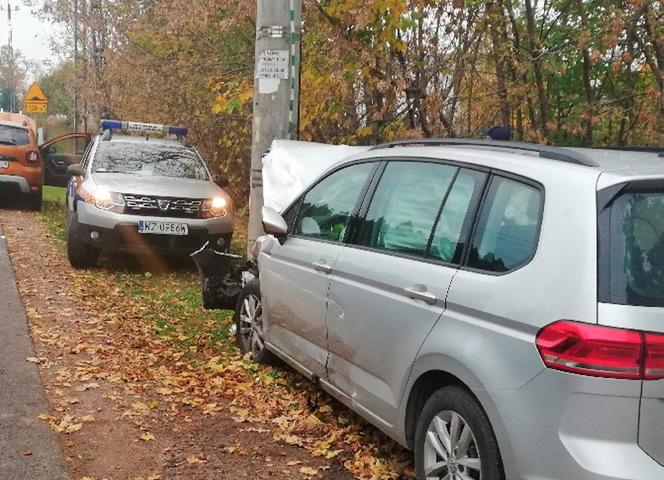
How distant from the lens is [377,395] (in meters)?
3.76

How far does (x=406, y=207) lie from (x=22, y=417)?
2.61 metres

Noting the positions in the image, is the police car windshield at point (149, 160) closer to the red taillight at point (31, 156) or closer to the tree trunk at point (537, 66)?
the tree trunk at point (537, 66)

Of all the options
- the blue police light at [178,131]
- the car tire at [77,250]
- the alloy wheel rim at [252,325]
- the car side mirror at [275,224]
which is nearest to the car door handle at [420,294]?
the car side mirror at [275,224]

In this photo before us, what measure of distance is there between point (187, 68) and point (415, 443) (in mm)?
13098

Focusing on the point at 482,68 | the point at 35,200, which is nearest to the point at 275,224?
the point at 482,68

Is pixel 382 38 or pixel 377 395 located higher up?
pixel 382 38

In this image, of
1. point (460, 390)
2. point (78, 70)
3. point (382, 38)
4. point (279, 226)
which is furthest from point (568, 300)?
point (78, 70)

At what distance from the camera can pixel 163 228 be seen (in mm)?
8570

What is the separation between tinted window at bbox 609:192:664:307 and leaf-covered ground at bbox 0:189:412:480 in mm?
1870

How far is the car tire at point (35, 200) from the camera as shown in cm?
1506

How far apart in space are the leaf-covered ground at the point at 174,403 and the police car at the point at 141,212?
82 cm

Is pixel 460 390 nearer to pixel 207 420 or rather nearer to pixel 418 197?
pixel 418 197

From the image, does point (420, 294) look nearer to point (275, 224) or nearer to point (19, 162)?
point (275, 224)

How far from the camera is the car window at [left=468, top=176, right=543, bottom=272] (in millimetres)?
2955
